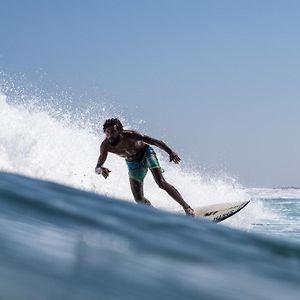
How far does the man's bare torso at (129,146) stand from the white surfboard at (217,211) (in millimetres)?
1486

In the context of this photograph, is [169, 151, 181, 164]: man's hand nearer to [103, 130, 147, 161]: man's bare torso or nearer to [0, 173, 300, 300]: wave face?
[103, 130, 147, 161]: man's bare torso

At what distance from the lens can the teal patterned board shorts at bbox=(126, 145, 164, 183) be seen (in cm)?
923

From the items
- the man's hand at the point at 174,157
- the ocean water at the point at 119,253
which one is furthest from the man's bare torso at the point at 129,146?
the ocean water at the point at 119,253

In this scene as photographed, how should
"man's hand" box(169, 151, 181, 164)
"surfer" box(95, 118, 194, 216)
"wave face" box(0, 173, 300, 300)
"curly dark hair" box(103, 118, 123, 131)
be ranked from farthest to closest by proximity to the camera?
"man's hand" box(169, 151, 181, 164) < "surfer" box(95, 118, 194, 216) < "curly dark hair" box(103, 118, 123, 131) < "wave face" box(0, 173, 300, 300)

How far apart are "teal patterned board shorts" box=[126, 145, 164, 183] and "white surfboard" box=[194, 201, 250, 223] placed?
119 centimetres

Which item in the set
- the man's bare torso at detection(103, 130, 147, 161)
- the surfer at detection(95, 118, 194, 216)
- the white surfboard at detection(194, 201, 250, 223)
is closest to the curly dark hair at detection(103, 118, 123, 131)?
the surfer at detection(95, 118, 194, 216)

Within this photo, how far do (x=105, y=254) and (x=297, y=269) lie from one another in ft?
2.91

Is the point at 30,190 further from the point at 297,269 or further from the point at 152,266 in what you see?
the point at 297,269

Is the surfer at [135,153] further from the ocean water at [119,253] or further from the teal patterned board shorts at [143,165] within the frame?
the ocean water at [119,253]

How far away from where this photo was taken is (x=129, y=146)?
8.97 meters

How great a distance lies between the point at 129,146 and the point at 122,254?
6.69 m

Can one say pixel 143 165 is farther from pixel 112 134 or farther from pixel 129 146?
pixel 112 134

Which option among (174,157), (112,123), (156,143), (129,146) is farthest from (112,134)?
(174,157)

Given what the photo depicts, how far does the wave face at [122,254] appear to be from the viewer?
6.56 ft
